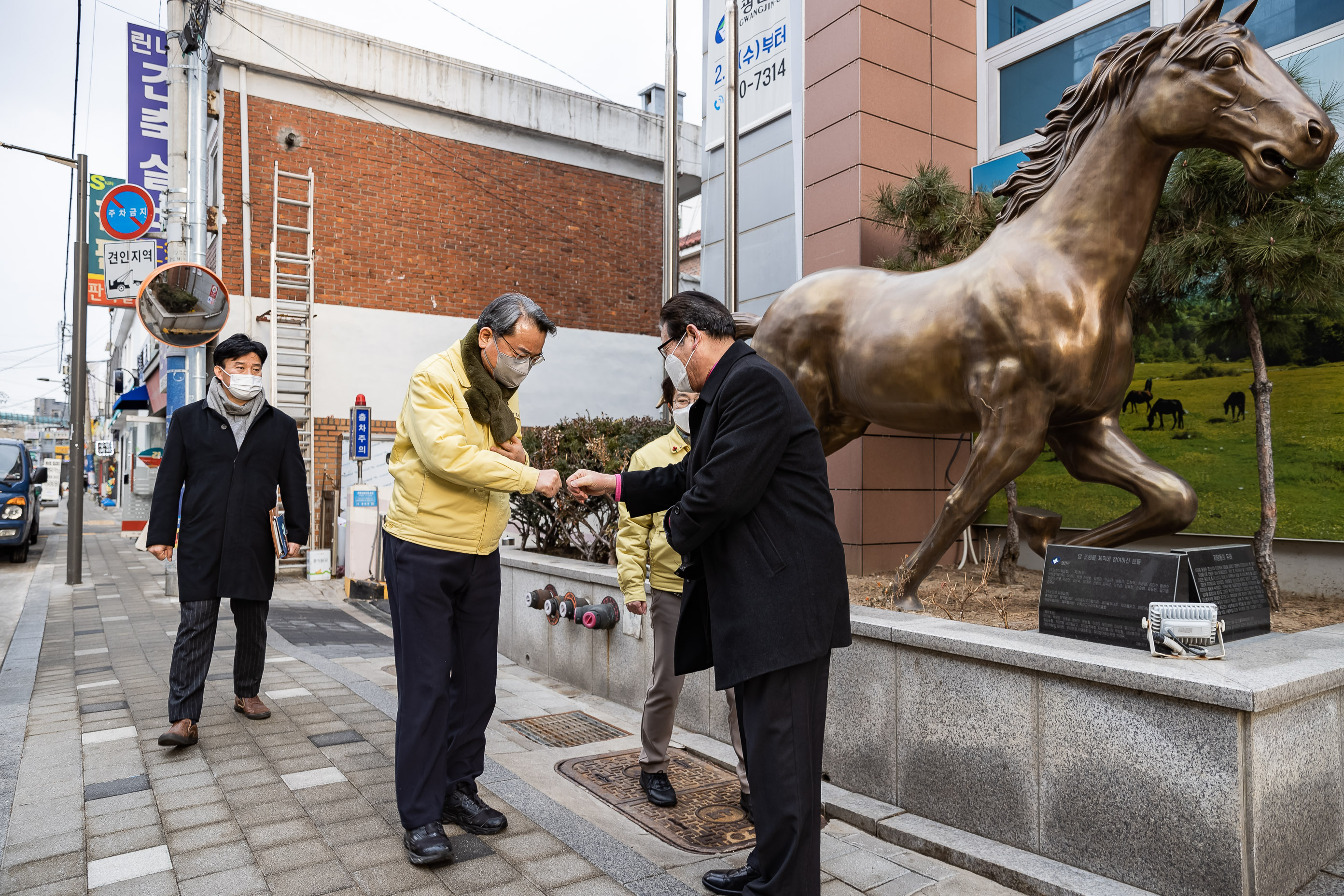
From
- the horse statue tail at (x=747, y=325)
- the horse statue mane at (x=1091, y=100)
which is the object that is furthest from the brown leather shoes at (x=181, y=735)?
the horse statue mane at (x=1091, y=100)

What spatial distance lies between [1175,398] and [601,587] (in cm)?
456

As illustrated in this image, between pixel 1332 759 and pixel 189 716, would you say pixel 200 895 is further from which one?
pixel 1332 759

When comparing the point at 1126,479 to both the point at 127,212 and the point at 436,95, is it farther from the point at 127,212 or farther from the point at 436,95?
the point at 436,95

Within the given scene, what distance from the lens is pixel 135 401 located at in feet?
69.0

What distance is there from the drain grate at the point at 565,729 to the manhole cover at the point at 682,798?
1.01 ft

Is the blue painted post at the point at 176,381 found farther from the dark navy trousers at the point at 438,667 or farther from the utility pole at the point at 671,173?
the dark navy trousers at the point at 438,667

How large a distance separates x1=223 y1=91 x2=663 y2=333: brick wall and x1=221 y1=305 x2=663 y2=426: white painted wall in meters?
0.27

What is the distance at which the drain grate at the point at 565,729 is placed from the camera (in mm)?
5047

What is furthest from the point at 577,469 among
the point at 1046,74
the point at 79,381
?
the point at 79,381

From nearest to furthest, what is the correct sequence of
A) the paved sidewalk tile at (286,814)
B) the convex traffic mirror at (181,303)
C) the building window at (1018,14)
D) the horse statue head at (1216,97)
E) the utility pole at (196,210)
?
the paved sidewalk tile at (286,814) → the horse statue head at (1216,97) → the building window at (1018,14) → the convex traffic mirror at (181,303) → the utility pole at (196,210)

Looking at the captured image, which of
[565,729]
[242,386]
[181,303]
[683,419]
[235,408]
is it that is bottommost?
[565,729]

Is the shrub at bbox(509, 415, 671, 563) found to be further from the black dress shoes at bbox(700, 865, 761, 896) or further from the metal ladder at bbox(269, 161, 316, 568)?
the metal ladder at bbox(269, 161, 316, 568)

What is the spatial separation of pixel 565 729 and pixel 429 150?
1310 centimetres

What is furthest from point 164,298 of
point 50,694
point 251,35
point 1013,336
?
point 1013,336
